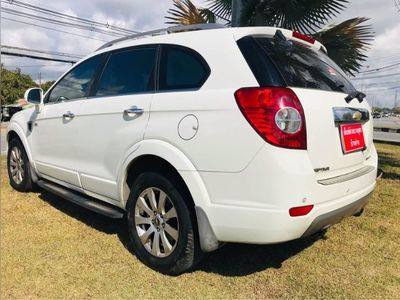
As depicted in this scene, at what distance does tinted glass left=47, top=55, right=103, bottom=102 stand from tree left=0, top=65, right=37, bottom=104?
36497mm

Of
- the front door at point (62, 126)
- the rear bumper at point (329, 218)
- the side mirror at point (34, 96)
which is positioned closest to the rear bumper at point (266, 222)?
the rear bumper at point (329, 218)

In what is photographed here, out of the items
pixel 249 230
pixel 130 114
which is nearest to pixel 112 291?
pixel 249 230

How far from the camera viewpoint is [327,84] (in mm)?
3031

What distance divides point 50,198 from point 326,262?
358 centimetres

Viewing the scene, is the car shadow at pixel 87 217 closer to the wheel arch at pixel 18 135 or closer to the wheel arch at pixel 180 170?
the wheel arch at pixel 18 135

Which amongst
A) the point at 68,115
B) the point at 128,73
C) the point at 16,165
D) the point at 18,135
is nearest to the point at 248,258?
the point at 128,73

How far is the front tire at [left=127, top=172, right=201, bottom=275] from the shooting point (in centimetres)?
290

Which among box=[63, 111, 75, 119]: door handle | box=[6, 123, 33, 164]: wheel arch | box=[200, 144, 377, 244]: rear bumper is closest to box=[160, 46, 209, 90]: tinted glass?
box=[200, 144, 377, 244]: rear bumper

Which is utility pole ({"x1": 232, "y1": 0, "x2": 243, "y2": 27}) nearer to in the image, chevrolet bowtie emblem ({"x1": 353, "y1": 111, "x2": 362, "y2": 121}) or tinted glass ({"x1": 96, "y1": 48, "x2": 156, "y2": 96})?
tinted glass ({"x1": 96, "y1": 48, "x2": 156, "y2": 96})

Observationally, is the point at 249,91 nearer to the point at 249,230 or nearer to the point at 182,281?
the point at 249,230

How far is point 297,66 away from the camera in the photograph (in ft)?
9.50

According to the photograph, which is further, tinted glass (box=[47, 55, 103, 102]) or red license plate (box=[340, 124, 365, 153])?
tinted glass (box=[47, 55, 103, 102])

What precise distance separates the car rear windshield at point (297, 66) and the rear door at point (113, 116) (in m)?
0.99

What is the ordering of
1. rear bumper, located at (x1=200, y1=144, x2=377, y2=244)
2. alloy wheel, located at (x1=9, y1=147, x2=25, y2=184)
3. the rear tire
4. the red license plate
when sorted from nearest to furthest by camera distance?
rear bumper, located at (x1=200, y1=144, x2=377, y2=244) < the red license plate < the rear tire < alloy wheel, located at (x1=9, y1=147, x2=25, y2=184)
